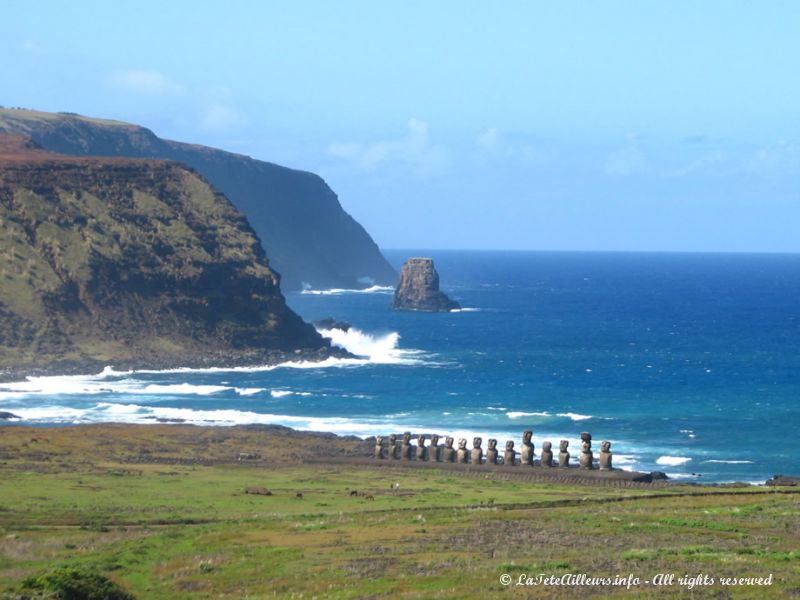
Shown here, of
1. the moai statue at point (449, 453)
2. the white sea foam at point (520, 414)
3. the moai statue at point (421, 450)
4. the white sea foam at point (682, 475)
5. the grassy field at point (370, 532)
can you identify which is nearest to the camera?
the grassy field at point (370, 532)

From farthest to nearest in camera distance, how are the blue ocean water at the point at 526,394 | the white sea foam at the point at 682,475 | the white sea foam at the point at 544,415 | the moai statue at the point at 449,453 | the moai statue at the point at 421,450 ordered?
the white sea foam at the point at 544,415
the blue ocean water at the point at 526,394
the white sea foam at the point at 682,475
the moai statue at the point at 421,450
the moai statue at the point at 449,453

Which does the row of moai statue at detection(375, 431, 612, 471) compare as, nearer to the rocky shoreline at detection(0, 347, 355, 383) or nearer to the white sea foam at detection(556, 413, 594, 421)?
the white sea foam at detection(556, 413, 594, 421)

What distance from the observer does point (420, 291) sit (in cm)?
19212

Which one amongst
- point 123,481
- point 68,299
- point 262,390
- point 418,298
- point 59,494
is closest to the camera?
point 59,494

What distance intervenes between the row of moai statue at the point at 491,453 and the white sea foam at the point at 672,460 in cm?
889

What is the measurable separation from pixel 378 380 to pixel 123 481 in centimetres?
5726

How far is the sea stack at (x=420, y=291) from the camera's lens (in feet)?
620

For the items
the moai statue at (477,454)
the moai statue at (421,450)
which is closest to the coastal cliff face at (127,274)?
the moai statue at (421,450)

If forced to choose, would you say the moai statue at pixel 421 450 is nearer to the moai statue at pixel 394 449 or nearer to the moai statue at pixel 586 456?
the moai statue at pixel 394 449

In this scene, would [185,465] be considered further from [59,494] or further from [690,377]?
[690,377]

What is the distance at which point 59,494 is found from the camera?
48500mm

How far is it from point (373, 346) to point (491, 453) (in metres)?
77.7

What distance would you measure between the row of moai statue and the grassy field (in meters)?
3.02

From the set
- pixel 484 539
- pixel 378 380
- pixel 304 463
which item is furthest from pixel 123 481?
pixel 378 380
